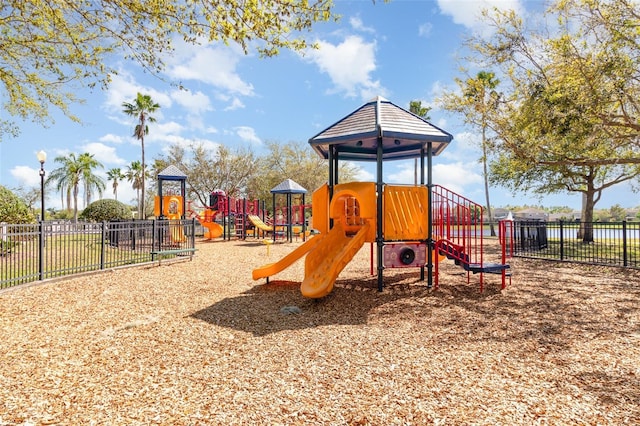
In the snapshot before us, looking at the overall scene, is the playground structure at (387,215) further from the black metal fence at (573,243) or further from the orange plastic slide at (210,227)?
the orange plastic slide at (210,227)

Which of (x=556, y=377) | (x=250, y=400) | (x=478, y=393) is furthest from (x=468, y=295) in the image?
(x=250, y=400)

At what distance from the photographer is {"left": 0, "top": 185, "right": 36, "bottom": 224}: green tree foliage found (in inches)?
601

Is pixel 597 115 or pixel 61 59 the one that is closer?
pixel 61 59

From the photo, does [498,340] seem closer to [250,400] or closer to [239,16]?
[250,400]

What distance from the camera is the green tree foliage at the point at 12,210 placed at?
50.1 feet

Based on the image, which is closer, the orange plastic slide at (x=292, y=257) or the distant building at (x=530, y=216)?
the orange plastic slide at (x=292, y=257)

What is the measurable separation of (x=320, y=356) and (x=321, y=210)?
5.04m

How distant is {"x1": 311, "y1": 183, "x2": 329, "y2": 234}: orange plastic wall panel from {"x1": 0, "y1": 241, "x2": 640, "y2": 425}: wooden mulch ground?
167 cm

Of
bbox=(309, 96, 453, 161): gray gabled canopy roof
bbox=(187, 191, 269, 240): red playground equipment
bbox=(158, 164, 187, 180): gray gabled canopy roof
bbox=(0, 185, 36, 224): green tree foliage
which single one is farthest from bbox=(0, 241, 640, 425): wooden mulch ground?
bbox=(187, 191, 269, 240): red playground equipment

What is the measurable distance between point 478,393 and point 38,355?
201 inches

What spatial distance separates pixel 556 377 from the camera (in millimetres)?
3867

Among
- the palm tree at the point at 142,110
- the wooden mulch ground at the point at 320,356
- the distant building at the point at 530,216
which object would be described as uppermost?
the palm tree at the point at 142,110

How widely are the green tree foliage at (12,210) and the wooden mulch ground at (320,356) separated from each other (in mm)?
Answer: 9585

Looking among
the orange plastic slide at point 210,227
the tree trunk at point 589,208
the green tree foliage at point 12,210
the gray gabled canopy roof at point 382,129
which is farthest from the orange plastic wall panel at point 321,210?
the tree trunk at point 589,208
